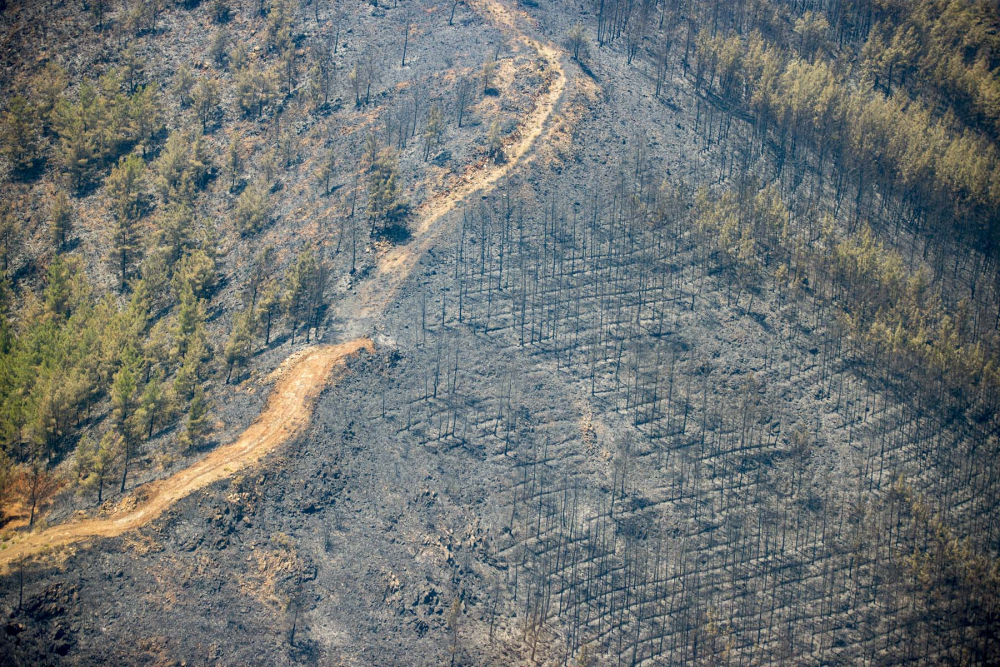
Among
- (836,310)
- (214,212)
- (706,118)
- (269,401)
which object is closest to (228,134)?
(214,212)

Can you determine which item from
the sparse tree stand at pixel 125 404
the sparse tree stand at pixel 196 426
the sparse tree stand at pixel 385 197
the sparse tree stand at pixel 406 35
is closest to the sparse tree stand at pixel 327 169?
the sparse tree stand at pixel 385 197

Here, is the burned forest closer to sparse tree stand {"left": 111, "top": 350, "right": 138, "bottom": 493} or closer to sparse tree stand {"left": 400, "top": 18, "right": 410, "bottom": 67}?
sparse tree stand {"left": 111, "top": 350, "right": 138, "bottom": 493}

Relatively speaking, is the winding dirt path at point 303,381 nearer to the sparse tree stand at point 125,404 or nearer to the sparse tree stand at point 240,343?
the sparse tree stand at point 240,343

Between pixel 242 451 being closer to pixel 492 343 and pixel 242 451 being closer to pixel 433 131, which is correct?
Answer: pixel 492 343

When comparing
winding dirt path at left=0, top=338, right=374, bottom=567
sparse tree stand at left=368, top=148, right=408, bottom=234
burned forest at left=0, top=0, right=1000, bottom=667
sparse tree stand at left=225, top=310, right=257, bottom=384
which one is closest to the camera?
winding dirt path at left=0, top=338, right=374, bottom=567

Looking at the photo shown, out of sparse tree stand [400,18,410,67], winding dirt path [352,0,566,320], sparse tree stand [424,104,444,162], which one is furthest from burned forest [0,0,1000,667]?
sparse tree stand [400,18,410,67]

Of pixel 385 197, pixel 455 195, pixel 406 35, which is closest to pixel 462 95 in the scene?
pixel 455 195

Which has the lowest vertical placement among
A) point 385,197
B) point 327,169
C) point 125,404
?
point 125,404

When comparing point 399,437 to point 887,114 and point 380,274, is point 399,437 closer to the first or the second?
point 380,274
